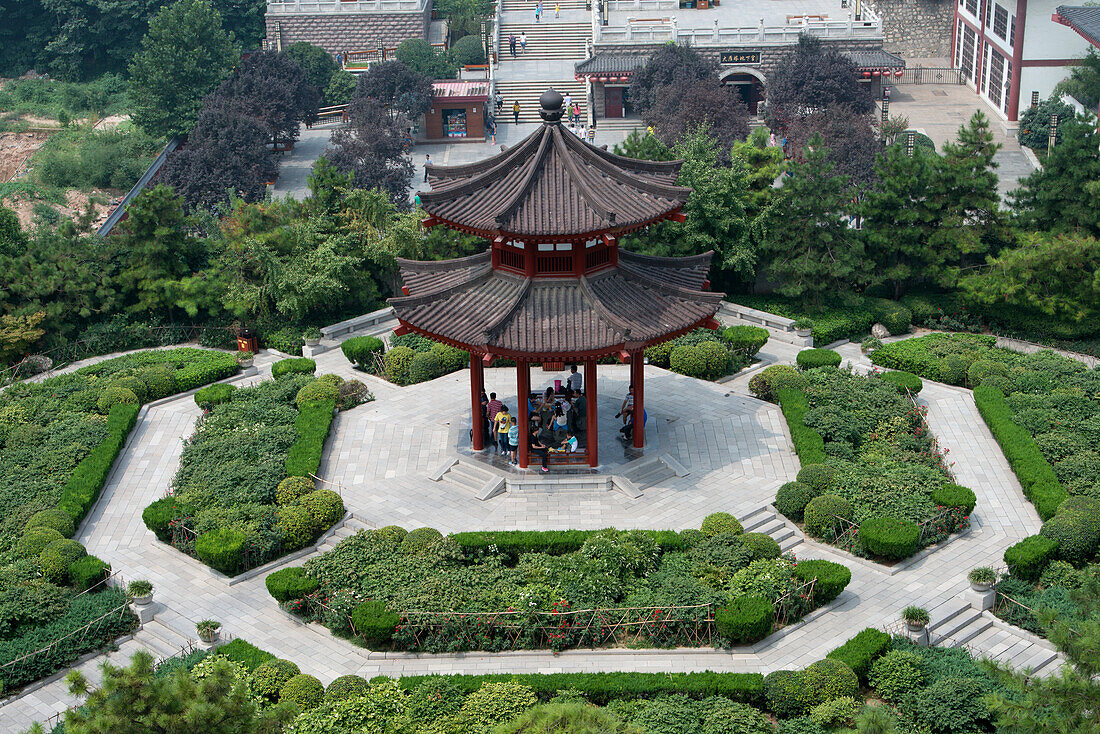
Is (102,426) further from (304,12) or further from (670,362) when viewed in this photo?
(304,12)

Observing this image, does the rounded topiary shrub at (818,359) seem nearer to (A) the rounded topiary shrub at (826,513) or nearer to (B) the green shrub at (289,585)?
(A) the rounded topiary shrub at (826,513)

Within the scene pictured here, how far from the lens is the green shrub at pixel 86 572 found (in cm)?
3006

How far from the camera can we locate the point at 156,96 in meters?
67.9

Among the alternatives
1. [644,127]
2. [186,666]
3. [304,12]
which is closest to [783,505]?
[186,666]

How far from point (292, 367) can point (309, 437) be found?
509 centimetres

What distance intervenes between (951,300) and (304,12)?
49.7 meters

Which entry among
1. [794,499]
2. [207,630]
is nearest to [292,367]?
[207,630]

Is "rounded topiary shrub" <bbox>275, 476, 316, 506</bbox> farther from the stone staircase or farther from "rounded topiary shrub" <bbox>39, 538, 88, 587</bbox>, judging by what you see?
the stone staircase

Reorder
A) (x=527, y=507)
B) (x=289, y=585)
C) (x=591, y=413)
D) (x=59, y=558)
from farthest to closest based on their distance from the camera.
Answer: (x=591, y=413), (x=527, y=507), (x=59, y=558), (x=289, y=585)

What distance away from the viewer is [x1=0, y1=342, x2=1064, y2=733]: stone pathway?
2786 cm

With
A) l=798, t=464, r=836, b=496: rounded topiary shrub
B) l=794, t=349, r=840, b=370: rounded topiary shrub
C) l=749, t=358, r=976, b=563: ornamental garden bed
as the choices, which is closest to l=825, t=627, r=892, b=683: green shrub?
l=749, t=358, r=976, b=563: ornamental garden bed

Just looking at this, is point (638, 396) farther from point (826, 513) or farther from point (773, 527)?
point (826, 513)

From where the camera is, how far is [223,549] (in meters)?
30.6

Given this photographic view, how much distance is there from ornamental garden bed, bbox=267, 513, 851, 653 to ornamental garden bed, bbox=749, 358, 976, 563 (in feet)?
7.00
